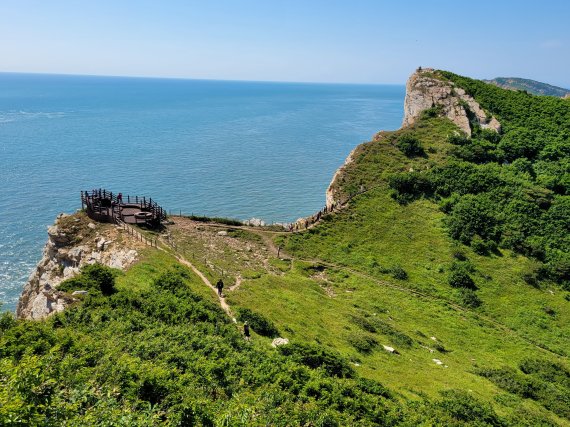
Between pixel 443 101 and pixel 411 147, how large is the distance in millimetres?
20170

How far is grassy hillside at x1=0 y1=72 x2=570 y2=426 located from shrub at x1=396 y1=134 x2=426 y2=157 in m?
0.64

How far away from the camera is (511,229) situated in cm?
5294

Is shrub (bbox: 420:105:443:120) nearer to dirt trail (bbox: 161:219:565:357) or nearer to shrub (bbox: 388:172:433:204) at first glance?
shrub (bbox: 388:172:433:204)

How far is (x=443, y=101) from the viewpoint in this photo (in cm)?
8244

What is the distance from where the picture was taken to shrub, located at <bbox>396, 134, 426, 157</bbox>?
69.6m

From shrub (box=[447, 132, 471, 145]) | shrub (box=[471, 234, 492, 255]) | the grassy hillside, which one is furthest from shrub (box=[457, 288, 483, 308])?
shrub (box=[447, 132, 471, 145])

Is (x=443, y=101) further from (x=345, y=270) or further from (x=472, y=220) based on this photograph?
(x=345, y=270)

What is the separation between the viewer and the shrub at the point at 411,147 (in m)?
69.6

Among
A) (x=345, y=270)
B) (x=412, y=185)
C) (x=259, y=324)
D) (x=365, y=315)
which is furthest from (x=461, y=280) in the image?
(x=259, y=324)

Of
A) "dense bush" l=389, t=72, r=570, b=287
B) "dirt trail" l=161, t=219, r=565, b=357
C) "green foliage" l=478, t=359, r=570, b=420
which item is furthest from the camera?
"dense bush" l=389, t=72, r=570, b=287

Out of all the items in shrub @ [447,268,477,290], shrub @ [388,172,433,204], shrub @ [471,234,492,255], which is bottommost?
shrub @ [447,268,477,290]

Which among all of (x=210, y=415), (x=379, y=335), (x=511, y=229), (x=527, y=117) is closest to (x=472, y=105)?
(x=527, y=117)

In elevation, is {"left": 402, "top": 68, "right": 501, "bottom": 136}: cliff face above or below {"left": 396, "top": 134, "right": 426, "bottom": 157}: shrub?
above

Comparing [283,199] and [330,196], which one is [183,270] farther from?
[283,199]
